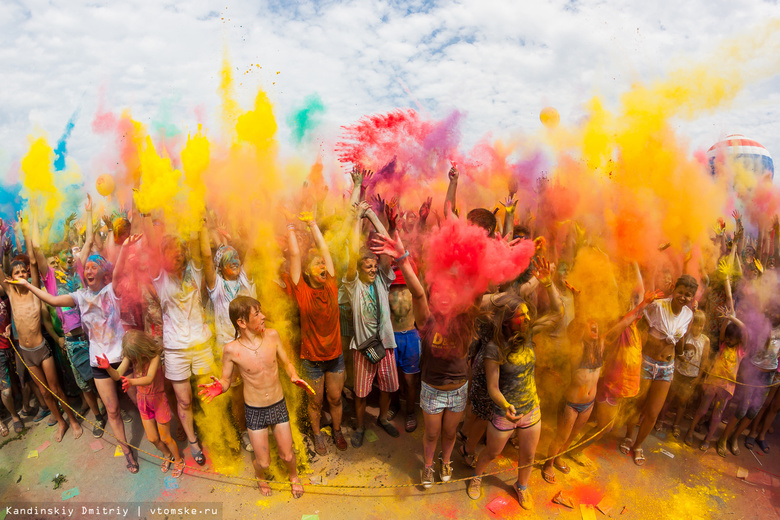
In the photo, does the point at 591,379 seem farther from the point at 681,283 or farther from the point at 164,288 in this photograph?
the point at 164,288

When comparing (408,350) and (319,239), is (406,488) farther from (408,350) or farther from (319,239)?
(319,239)

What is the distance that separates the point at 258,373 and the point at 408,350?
179 centimetres

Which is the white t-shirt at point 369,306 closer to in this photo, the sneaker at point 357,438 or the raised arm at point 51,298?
the sneaker at point 357,438

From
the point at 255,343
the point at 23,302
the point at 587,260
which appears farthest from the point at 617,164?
the point at 23,302


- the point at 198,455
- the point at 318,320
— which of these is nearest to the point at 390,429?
the point at 318,320

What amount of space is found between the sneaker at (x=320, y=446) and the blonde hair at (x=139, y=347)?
6.15ft

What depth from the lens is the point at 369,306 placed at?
396 centimetres

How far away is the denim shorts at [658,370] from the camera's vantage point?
384cm

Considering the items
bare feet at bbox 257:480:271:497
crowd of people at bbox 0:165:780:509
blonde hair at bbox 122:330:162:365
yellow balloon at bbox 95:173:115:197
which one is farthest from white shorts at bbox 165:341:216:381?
yellow balloon at bbox 95:173:115:197

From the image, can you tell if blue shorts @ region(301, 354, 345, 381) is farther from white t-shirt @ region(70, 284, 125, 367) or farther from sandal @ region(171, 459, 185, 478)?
white t-shirt @ region(70, 284, 125, 367)

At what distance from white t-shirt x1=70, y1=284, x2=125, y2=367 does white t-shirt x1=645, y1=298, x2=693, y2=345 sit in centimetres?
559

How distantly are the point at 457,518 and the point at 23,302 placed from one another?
527cm

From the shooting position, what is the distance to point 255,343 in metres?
3.21

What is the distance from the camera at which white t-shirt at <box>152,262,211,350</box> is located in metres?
3.68
